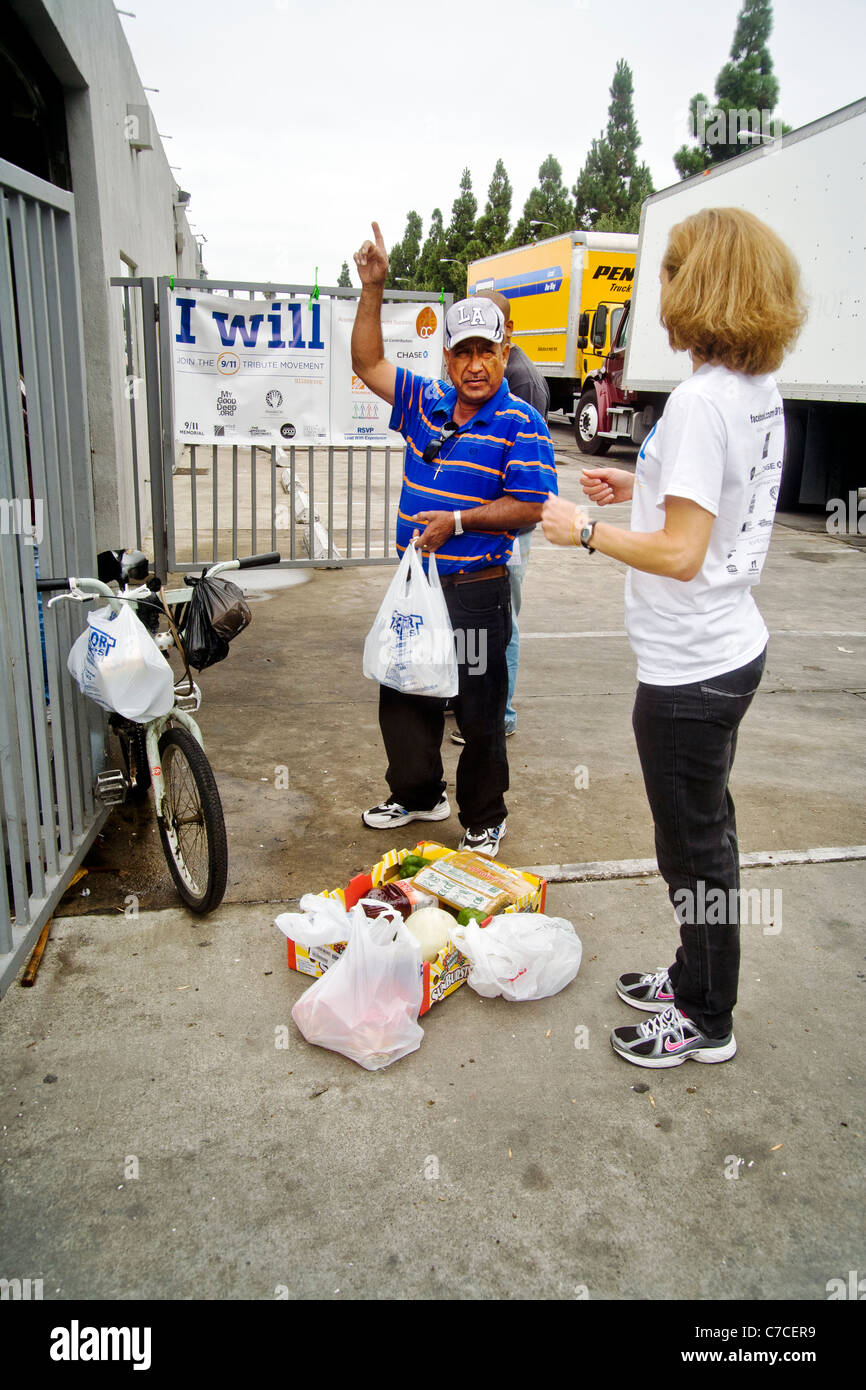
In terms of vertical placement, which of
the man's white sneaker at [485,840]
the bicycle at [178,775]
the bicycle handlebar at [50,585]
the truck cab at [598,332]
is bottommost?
the man's white sneaker at [485,840]

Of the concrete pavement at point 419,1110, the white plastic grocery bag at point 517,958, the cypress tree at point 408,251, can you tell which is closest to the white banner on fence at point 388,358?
the concrete pavement at point 419,1110

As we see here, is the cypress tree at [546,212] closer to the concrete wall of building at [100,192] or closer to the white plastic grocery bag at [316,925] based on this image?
the concrete wall of building at [100,192]

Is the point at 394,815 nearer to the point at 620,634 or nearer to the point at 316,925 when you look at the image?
the point at 316,925

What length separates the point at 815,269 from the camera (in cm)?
1014

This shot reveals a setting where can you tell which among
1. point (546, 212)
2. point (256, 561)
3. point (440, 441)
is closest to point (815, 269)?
point (440, 441)

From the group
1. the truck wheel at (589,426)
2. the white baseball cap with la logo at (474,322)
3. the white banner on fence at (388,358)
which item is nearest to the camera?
the white baseball cap with la logo at (474,322)

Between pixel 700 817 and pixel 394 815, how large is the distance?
1.74m

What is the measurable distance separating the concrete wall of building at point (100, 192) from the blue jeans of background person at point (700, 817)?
12.2ft

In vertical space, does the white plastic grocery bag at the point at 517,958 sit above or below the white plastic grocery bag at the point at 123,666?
below

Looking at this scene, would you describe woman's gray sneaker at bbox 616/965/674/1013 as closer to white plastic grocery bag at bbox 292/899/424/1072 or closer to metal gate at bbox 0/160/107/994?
white plastic grocery bag at bbox 292/899/424/1072

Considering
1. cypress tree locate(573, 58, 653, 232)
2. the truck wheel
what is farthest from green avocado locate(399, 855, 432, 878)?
cypress tree locate(573, 58, 653, 232)

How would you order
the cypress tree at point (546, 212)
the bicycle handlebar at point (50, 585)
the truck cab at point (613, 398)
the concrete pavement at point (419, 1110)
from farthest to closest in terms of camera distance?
the cypress tree at point (546, 212) → the truck cab at point (613, 398) → the bicycle handlebar at point (50, 585) → the concrete pavement at point (419, 1110)

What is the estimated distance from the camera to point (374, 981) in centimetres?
263

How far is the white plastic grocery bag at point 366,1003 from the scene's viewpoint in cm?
262
